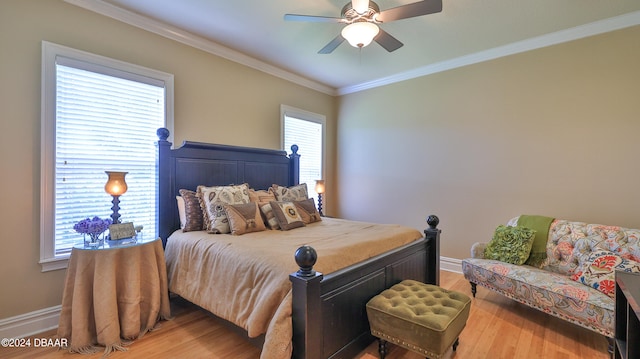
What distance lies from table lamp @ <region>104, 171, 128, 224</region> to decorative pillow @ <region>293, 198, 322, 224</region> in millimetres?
1674

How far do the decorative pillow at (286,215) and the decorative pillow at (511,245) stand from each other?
2.08 meters

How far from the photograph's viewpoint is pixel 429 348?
67.3 inches

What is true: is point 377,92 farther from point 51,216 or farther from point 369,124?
point 51,216

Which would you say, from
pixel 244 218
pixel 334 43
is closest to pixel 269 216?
pixel 244 218

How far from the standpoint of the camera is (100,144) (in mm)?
2689

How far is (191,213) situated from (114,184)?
704 millimetres

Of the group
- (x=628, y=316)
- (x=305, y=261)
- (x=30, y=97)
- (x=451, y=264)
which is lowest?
(x=451, y=264)

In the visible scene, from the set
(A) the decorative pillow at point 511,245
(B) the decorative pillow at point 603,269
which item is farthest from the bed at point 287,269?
(B) the decorative pillow at point 603,269

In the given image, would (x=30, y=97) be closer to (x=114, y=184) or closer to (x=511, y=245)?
(x=114, y=184)

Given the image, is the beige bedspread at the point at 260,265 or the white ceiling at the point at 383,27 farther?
the white ceiling at the point at 383,27

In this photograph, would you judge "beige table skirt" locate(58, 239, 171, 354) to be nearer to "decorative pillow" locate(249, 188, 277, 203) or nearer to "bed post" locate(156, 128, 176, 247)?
"bed post" locate(156, 128, 176, 247)

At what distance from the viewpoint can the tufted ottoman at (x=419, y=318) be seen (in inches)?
67.1

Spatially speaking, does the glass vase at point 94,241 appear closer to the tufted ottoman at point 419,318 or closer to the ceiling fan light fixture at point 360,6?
the tufted ottoman at point 419,318

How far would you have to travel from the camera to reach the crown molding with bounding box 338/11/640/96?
2.89 m
